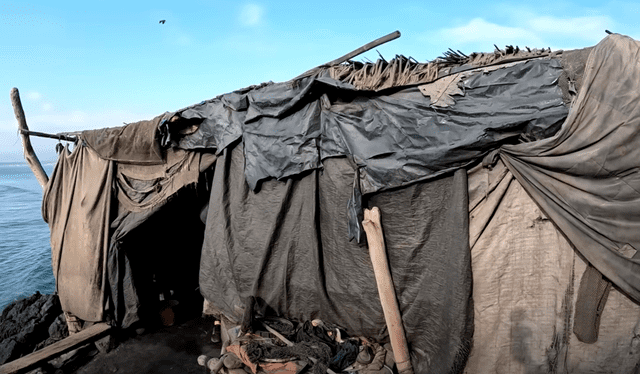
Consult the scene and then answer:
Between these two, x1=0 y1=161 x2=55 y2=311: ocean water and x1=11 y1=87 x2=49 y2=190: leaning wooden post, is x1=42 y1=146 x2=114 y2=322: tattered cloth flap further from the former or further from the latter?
x1=0 y1=161 x2=55 y2=311: ocean water

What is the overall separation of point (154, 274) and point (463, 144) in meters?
5.76

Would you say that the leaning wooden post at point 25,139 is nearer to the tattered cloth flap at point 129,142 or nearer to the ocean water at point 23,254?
the tattered cloth flap at point 129,142

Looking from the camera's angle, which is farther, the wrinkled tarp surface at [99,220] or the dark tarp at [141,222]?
the wrinkled tarp surface at [99,220]

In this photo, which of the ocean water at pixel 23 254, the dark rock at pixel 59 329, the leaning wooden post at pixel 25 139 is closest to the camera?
the dark rock at pixel 59 329

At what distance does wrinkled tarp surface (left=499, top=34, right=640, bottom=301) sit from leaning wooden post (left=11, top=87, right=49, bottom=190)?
780cm

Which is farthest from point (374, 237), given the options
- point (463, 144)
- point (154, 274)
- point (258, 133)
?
point (154, 274)

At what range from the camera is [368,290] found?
140 inches

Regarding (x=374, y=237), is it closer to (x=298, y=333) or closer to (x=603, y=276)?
(x=298, y=333)

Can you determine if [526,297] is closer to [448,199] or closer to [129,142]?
[448,199]

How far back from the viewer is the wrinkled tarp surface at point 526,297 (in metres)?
2.73

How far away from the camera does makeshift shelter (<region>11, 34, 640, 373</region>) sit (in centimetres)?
247

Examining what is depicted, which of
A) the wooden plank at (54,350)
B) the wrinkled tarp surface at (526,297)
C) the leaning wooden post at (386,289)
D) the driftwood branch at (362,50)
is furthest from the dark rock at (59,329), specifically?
the wrinkled tarp surface at (526,297)

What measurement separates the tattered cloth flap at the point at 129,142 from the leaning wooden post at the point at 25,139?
1974 millimetres

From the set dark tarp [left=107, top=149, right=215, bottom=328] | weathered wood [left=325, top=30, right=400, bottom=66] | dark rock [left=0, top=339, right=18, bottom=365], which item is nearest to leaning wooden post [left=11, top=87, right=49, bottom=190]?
dark tarp [left=107, top=149, right=215, bottom=328]
